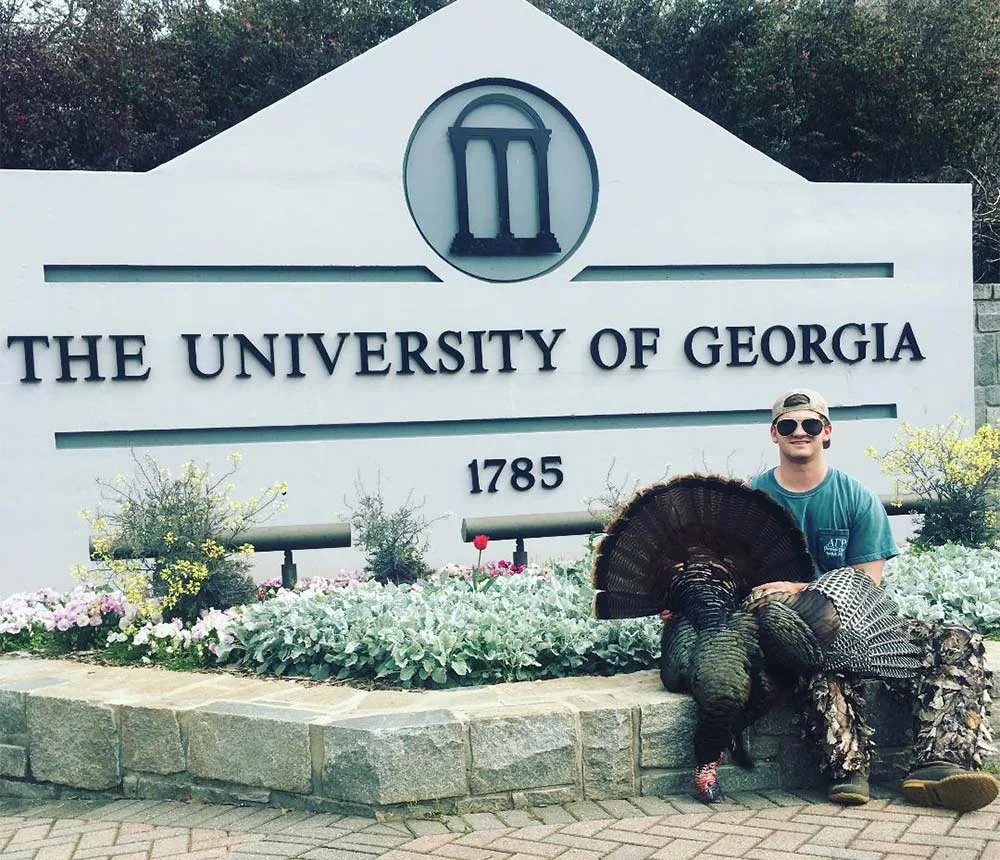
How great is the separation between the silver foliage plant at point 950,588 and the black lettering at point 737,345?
2205 millimetres

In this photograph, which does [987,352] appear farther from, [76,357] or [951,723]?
[76,357]

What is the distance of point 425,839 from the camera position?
3658 mm

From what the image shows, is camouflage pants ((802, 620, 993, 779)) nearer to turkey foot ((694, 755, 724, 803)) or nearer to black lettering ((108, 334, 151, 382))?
turkey foot ((694, 755, 724, 803))

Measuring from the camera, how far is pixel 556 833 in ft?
12.1

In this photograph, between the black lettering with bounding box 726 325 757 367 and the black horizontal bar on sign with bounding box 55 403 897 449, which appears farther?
the black lettering with bounding box 726 325 757 367

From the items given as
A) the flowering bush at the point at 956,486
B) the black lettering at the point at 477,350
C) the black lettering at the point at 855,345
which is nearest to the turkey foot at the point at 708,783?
the flowering bush at the point at 956,486

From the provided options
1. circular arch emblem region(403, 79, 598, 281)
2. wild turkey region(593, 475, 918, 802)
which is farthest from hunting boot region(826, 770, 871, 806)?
circular arch emblem region(403, 79, 598, 281)

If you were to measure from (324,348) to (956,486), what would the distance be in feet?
12.6

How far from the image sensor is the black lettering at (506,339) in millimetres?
7395

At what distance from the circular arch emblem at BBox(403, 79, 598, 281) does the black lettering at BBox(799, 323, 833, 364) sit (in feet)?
5.53

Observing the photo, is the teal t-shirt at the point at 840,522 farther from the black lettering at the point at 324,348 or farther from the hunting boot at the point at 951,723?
the black lettering at the point at 324,348

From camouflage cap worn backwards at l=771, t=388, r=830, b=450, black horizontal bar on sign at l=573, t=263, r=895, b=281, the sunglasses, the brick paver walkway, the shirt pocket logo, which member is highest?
black horizontal bar on sign at l=573, t=263, r=895, b=281

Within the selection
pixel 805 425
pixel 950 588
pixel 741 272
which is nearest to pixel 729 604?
pixel 805 425

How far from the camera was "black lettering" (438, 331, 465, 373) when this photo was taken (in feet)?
24.0
